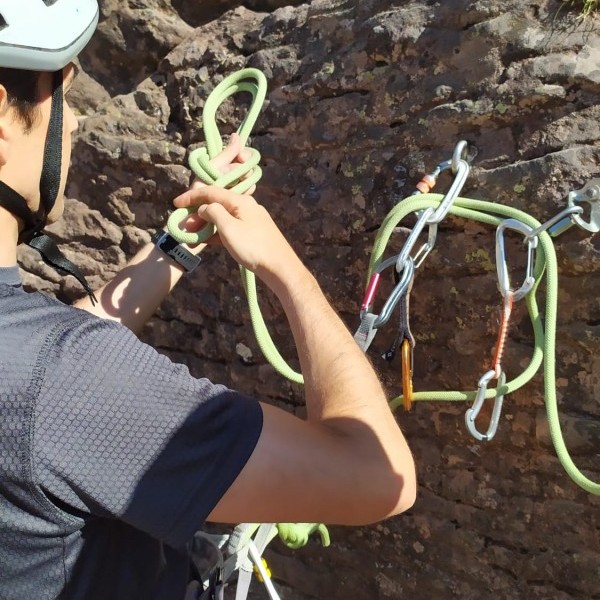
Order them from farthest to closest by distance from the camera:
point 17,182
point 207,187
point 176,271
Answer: point 176,271
point 207,187
point 17,182

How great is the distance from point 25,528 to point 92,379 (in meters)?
0.23

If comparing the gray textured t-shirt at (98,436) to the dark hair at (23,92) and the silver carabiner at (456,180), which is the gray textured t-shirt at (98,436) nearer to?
the dark hair at (23,92)

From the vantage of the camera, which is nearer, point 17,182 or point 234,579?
point 17,182

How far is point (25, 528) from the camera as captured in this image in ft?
3.41

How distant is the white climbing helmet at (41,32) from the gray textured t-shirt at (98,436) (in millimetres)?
483

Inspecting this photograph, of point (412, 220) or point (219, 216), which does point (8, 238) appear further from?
point (412, 220)

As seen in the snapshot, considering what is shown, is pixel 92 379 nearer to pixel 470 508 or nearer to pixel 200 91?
pixel 470 508

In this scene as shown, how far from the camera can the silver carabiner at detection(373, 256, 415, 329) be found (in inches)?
57.2

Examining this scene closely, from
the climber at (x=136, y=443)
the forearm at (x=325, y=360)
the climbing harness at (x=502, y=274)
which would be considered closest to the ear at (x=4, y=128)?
the climber at (x=136, y=443)

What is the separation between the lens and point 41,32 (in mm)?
1388

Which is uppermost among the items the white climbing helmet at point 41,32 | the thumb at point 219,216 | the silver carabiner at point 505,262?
the white climbing helmet at point 41,32

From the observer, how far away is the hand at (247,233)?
134 cm

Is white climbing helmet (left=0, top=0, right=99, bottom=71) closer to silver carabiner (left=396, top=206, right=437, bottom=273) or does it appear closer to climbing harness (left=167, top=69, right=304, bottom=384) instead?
climbing harness (left=167, top=69, right=304, bottom=384)

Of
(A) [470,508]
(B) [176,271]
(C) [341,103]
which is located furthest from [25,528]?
(C) [341,103]
